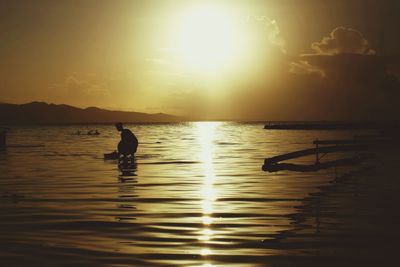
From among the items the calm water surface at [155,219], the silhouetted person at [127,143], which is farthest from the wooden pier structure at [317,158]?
the silhouetted person at [127,143]

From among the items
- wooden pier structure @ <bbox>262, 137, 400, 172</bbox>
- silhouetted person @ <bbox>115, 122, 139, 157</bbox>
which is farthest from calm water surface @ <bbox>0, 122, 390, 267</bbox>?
silhouetted person @ <bbox>115, 122, 139, 157</bbox>

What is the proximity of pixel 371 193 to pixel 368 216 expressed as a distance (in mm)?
6108

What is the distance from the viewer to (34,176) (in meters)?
31.5

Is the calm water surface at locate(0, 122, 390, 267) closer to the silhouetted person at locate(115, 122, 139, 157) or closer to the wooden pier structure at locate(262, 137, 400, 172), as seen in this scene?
the wooden pier structure at locate(262, 137, 400, 172)

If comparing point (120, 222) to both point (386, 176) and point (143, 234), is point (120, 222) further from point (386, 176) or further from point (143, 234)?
point (386, 176)

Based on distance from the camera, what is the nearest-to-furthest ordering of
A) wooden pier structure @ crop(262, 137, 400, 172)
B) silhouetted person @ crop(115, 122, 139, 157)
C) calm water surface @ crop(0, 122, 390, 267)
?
calm water surface @ crop(0, 122, 390, 267) < wooden pier structure @ crop(262, 137, 400, 172) < silhouetted person @ crop(115, 122, 139, 157)

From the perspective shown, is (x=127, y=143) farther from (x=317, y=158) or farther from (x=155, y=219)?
(x=155, y=219)

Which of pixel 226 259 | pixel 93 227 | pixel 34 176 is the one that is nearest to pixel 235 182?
pixel 34 176

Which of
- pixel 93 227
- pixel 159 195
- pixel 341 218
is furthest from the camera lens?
pixel 159 195

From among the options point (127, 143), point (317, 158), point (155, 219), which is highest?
point (127, 143)

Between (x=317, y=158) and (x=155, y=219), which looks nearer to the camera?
(x=155, y=219)

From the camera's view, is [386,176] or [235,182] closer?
[235,182]

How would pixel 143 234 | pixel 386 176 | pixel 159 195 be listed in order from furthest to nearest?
pixel 386 176
pixel 159 195
pixel 143 234

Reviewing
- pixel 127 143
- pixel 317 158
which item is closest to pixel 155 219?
pixel 317 158
